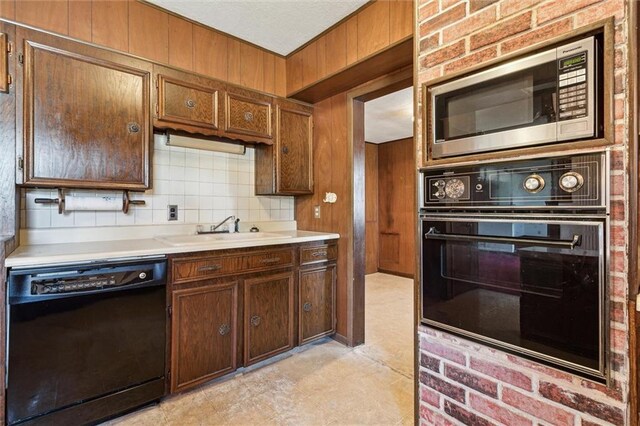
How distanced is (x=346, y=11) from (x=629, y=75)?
180 cm

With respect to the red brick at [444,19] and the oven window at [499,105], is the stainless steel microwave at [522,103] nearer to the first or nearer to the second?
the oven window at [499,105]

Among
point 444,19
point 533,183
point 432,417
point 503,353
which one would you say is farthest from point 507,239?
point 444,19

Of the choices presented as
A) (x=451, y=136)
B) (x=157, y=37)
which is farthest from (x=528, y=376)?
(x=157, y=37)

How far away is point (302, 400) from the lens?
1.86 m

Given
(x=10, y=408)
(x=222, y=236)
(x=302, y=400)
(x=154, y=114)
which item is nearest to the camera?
(x=10, y=408)

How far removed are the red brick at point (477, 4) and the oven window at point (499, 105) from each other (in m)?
0.29

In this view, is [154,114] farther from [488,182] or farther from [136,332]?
[488,182]

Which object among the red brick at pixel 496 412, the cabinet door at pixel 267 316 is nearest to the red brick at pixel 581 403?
the red brick at pixel 496 412

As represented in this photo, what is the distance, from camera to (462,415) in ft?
3.98

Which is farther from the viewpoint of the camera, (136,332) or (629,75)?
(136,332)

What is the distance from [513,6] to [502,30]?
8cm

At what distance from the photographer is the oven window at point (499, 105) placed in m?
1.03

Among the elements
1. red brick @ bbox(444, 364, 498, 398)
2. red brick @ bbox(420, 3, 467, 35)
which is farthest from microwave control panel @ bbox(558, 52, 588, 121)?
red brick @ bbox(444, 364, 498, 398)

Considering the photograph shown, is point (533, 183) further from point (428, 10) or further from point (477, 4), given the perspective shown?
point (428, 10)
